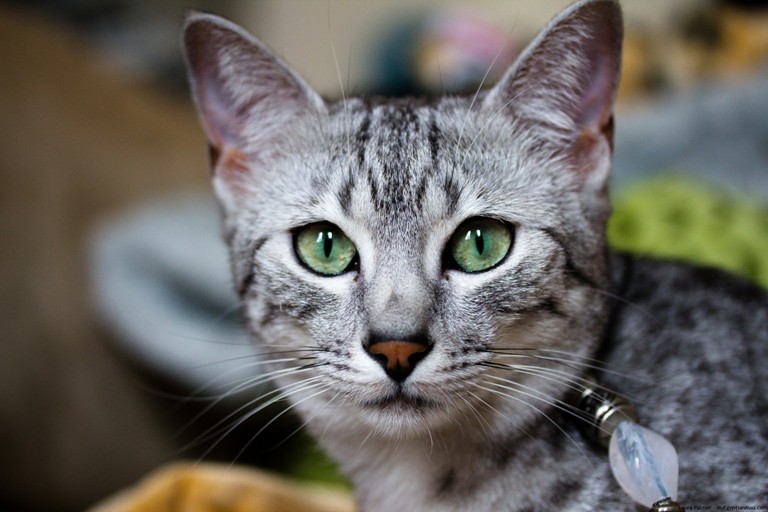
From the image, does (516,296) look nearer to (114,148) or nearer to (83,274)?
(83,274)

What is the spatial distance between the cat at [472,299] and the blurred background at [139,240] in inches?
20.8

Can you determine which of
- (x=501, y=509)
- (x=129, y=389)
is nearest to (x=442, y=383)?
(x=501, y=509)

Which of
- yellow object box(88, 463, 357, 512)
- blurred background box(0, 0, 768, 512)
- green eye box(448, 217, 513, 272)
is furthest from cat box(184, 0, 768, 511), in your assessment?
blurred background box(0, 0, 768, 512)

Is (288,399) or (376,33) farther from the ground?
(376,33)

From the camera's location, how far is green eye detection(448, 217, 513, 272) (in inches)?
34.4

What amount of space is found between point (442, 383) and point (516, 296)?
→ 0.14 meters

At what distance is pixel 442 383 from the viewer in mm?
792

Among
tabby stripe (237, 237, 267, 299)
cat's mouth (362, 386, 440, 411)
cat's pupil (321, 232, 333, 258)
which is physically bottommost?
cat's mouth (362, 386, 440, 411)

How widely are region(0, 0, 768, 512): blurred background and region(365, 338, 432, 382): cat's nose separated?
804 millimetres

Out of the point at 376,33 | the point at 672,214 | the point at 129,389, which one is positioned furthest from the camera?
the point at 376,33

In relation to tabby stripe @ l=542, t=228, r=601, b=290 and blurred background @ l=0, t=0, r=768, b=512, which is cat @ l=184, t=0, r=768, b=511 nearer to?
tabby stripe @ l=542, t=228, r=601, b=290

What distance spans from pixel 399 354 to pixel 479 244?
0.62 ft

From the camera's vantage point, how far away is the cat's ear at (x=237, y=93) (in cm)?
98

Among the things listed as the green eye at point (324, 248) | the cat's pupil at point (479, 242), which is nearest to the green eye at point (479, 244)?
the cat's pupil at point (479, 242)
